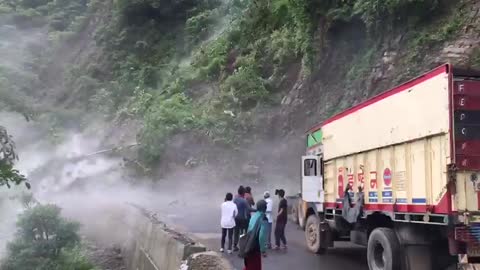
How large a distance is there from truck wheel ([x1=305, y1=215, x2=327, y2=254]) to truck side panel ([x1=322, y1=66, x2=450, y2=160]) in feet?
7.44

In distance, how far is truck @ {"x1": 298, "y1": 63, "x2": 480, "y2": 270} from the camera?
672 centimetres

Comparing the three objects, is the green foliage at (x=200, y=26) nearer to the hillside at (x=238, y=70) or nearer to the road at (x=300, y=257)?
the hillside at (x=238, y=70)

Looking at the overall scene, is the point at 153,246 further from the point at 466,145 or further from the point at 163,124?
the point at 163,124

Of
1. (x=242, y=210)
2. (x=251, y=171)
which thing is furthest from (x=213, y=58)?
(x=242, y=210)

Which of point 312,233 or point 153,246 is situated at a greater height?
point 312,233

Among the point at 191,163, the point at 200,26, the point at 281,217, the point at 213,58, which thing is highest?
the point at 200,26

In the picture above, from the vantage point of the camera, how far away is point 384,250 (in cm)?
837

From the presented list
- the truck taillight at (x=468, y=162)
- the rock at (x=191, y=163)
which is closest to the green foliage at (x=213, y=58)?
the rock at (x=191, y=163)

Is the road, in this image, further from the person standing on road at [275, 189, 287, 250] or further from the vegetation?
the vegetation

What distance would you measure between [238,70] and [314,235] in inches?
681

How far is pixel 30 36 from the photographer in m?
53.8

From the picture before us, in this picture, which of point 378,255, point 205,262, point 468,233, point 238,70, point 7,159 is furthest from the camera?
point 238,70

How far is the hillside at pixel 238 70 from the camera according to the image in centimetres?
1911

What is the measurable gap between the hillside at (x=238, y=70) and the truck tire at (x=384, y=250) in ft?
20.3
